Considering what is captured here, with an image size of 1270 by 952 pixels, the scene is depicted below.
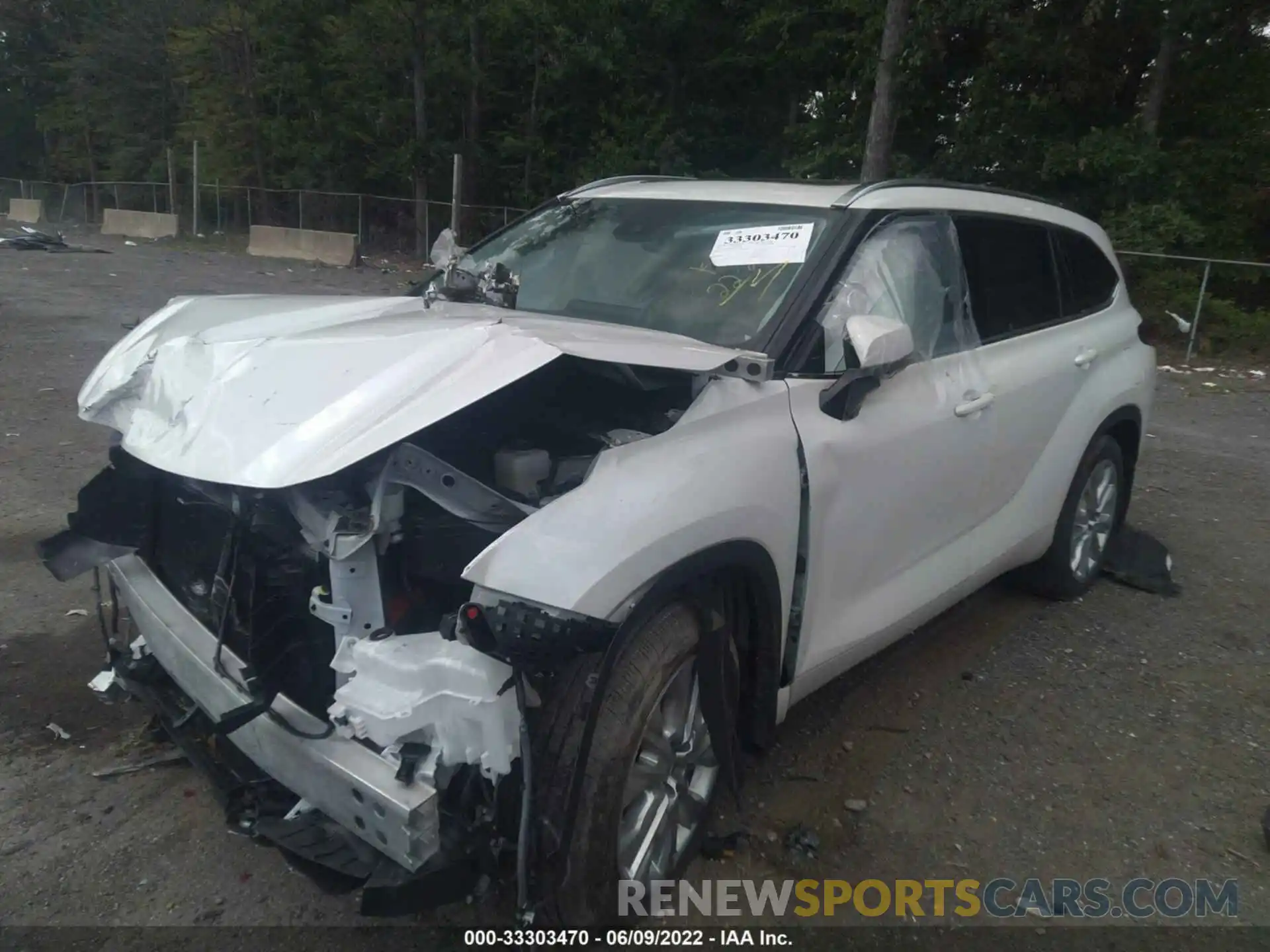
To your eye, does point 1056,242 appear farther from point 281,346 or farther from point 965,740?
point 281,346

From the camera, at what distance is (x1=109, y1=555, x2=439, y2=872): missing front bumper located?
7.08 ft

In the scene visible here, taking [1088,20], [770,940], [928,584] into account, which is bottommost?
[770,940]

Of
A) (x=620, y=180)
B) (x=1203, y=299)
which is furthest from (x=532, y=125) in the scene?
(x=620, y=180)

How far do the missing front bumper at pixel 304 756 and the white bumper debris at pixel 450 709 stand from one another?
0.09 m

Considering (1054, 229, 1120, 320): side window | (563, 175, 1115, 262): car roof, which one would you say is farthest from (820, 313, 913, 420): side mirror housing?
(1054, 229, 1120, 320): side window

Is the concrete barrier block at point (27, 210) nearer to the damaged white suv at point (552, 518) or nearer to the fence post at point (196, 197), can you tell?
the fence post at point (196, 197)

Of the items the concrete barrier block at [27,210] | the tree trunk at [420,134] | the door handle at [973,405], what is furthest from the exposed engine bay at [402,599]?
the concrete barrier block at [27,210]

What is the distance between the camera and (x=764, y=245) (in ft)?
11.1

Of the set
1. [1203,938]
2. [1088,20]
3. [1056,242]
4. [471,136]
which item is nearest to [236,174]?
[471,136]

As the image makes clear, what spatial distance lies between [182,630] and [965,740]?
2.70 metres

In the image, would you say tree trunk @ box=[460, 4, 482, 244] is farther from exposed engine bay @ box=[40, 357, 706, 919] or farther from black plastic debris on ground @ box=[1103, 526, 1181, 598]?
exposed engine bay @ box=[40, 357, 706, 919]

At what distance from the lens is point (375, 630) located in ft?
7.81

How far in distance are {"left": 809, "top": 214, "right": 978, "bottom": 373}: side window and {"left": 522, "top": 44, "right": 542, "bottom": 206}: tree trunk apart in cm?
2357

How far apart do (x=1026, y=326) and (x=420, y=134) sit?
24748mm
